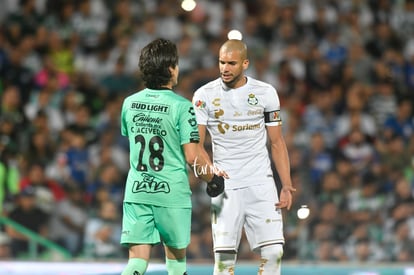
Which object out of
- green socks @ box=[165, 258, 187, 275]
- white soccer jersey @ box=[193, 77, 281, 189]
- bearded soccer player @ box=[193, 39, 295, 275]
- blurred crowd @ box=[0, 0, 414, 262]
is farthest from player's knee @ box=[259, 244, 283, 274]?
blurred crowd @ box=[0, 0, 414, 262]

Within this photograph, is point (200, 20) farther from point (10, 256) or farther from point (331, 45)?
point (10, 256)

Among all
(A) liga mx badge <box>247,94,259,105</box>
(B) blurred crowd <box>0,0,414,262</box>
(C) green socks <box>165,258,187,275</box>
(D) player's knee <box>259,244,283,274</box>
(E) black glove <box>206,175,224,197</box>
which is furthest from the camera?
(B) blurred crowd <box>0,0,414,262</box>

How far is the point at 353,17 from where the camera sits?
671 inches

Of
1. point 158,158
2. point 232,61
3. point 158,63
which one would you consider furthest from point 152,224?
point 232,61

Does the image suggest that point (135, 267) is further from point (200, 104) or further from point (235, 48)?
point (235, 48)

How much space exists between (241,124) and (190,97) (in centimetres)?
631

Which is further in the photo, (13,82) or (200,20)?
(200,20)

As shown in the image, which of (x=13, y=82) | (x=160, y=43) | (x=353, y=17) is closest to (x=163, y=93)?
(x=160, y=43)

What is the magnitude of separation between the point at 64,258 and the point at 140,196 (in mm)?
5367

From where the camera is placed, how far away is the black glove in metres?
7.58

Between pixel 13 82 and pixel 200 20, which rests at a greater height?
pixel 200 20

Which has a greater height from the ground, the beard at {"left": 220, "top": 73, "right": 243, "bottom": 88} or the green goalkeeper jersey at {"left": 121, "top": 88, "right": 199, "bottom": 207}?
the beard at {"left": 220, "top": 73, "right": 243, "bottom": 88}

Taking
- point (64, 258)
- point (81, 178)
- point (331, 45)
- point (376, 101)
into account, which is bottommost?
point (64, 258)

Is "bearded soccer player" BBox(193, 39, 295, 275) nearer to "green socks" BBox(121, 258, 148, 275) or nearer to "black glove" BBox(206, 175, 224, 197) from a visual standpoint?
"black glove" BBox(206, 175, 224, 197)
